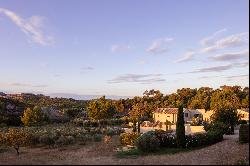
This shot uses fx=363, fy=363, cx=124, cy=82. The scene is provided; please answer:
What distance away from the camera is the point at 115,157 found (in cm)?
2388

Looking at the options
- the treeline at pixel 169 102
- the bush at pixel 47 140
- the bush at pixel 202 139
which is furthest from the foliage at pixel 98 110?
the bush at pixel 202 139

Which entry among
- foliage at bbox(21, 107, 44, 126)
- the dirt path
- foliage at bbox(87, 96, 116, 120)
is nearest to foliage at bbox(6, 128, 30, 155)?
the dirt path

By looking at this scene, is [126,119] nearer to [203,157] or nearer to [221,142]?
[221,142]

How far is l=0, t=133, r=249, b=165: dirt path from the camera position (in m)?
21.1

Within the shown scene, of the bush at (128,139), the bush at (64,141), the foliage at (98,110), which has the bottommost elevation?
the bush at (64,141)

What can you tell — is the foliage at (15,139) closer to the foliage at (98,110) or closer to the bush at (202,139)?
the bush at (202,139)

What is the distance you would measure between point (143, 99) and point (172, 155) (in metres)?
82.2

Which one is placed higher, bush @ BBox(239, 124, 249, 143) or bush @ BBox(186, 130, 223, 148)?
bush @ BBox(239, 124, 249, 143)

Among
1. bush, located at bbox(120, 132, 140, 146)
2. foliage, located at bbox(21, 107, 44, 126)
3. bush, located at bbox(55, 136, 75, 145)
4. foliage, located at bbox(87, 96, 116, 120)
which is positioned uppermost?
foliage, located at bbox(87, 96, 116, 120)

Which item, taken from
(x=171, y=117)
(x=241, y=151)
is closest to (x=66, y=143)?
(x=241, y=151)

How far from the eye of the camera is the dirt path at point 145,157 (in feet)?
69.2

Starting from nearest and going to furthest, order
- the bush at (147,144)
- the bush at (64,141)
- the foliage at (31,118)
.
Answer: the bush at (147,144) < the bush at (64,141) < the foliage at (31,118)

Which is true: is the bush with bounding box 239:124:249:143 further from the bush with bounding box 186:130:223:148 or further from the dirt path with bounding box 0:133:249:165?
the bush with bounding box 186:130:223:148

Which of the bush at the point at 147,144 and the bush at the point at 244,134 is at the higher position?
the bush at the point at 244,134
